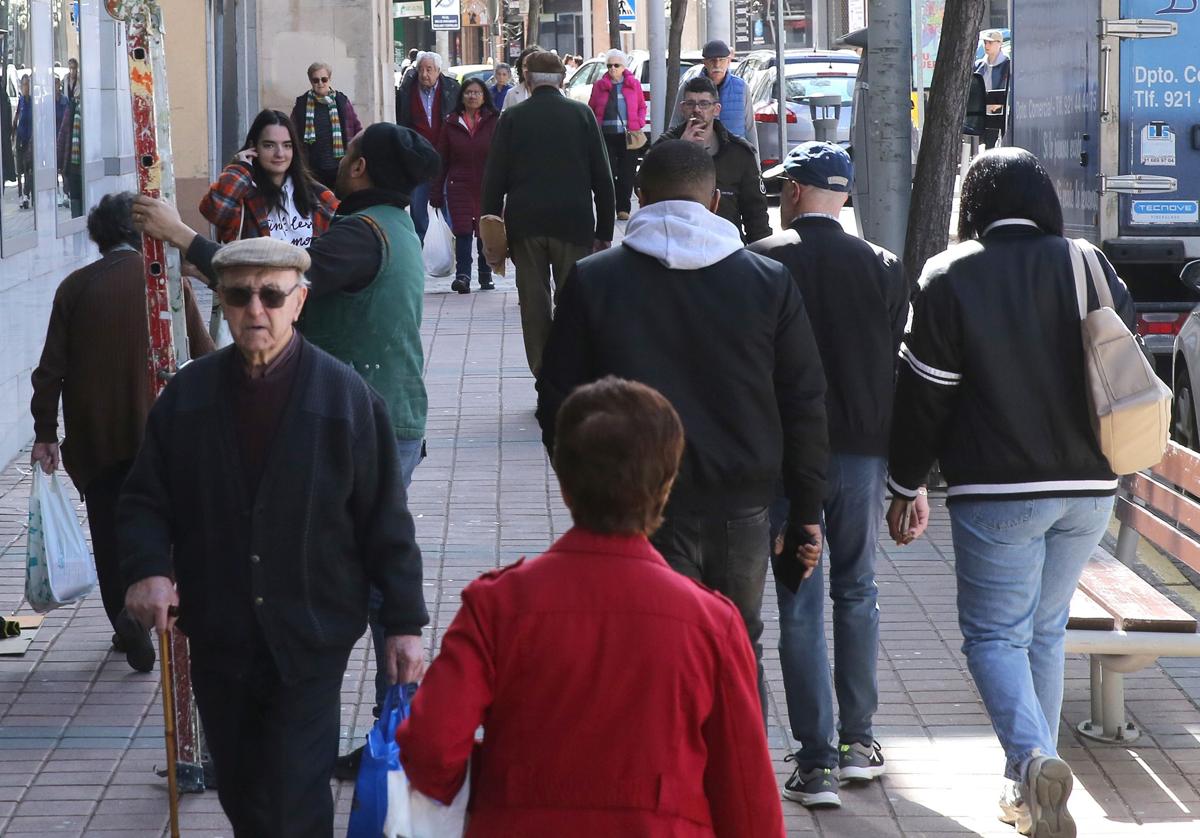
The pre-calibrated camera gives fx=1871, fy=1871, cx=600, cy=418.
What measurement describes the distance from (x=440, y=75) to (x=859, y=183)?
617cm

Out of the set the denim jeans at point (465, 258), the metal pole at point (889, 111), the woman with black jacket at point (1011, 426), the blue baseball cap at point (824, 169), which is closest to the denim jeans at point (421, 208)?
the denim jeans at point (465, 258)

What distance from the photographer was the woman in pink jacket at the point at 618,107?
67.2 feet

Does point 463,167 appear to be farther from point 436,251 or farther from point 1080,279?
point 1080,279

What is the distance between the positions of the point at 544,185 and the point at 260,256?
6.23m

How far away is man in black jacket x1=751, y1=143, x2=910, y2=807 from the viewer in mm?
4945

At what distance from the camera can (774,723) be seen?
5.86m

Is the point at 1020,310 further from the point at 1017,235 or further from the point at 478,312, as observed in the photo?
the point at 478,312

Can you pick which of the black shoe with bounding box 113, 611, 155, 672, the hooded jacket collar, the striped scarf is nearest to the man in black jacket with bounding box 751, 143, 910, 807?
the hooded jacket collar

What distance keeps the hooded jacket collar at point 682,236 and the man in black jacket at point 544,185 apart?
18.3 ft

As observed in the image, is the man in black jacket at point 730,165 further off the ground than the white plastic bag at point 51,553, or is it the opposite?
the man in black jacket at point 730,165

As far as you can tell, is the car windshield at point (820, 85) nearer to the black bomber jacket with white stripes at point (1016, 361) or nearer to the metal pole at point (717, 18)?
the metal pole at point (717, 18)

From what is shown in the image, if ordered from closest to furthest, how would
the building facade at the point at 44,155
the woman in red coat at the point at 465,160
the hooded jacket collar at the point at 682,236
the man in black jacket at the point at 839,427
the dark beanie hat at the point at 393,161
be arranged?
1. the hooded jacket collar at the point at 682,236
2. the man in black jacket at the point at 839,427
3. the dark beanie hat at the point at 393,161
4. the building facade at the point at 44,155
5. the woman in red coat at the point at 465,160

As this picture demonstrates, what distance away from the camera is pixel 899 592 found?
24.4ft

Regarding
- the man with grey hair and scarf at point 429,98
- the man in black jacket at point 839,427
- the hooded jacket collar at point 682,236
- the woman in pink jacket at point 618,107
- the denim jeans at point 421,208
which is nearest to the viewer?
the hooded jacket collar at point 682,236
